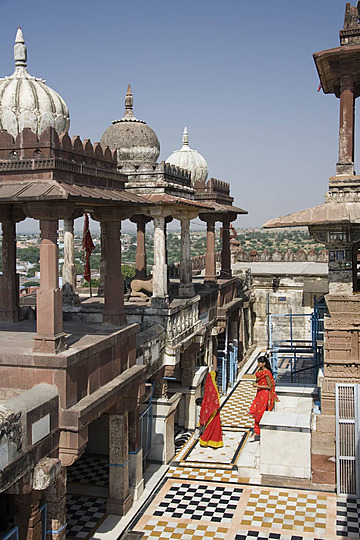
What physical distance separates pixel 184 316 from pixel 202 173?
7.31m

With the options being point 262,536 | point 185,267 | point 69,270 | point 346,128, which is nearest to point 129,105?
point 185,267

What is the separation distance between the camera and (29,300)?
614 inches

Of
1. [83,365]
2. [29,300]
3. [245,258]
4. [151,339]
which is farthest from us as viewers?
[245,258]

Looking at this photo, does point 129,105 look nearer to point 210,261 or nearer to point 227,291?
point 210,261

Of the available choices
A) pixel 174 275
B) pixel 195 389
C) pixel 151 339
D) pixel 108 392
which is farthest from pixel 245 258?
pixel 108 392

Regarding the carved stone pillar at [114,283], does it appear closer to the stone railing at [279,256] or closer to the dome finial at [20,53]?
the dome finial at [20,53]

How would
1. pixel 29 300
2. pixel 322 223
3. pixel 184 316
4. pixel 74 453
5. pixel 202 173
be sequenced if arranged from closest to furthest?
1. pixel 74 453
2. pixel 322 223
3. pixel 184 316
4. pixel 29 300
5. pixel 202 173

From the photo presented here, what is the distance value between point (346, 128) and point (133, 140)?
16.9ft

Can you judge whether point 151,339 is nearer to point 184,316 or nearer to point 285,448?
point 184,316

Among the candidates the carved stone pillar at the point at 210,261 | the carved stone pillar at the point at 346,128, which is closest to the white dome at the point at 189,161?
the carved stone pillar at the point at 210,261

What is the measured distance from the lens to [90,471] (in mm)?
12359

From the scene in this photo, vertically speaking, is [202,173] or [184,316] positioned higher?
[202,173]

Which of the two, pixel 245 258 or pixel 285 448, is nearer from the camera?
pixel 285 448

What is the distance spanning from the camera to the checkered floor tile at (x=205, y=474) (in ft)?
Result: 39.5
